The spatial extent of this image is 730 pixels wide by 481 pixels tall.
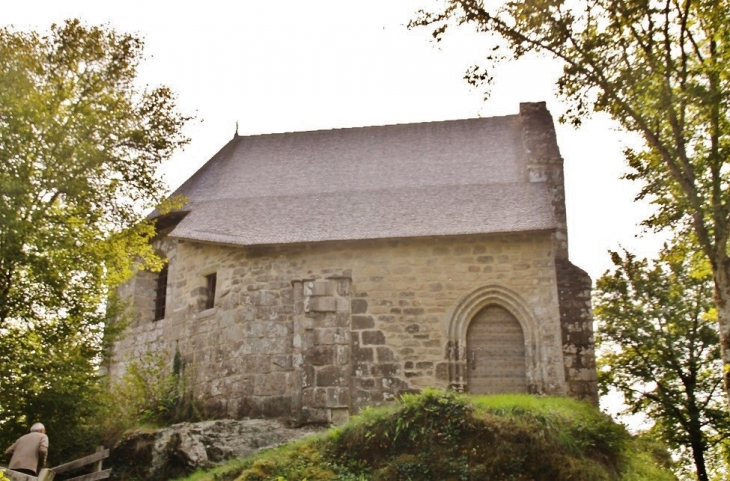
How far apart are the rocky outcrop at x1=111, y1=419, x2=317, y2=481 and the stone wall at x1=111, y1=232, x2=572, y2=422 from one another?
2.33ft

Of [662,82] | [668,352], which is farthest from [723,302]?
[668,352]

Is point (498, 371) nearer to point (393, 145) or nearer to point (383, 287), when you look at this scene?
point (383, 287)

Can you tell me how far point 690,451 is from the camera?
774 inches

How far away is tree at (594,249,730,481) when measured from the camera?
1895cm

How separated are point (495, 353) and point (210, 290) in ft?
19.2

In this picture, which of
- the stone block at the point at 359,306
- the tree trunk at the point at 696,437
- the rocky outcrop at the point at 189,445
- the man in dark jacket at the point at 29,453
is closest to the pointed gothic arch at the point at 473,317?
the stone block at the point at 359,306

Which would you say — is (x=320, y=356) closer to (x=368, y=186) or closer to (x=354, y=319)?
(x=354, y=319)

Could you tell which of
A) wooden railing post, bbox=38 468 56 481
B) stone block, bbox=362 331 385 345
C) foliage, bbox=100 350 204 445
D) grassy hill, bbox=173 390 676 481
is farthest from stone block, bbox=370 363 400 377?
wooden railing post, bbox=38 468 56 481

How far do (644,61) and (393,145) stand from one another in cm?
836

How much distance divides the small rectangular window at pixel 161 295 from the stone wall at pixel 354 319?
7.64 ft

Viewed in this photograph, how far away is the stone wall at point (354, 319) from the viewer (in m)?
14.9

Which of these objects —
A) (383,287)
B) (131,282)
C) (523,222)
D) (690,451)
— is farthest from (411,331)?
(690,451)

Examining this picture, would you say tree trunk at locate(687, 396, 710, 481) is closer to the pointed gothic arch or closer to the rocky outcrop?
the pointed gothic arch

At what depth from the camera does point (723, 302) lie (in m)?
10.7
